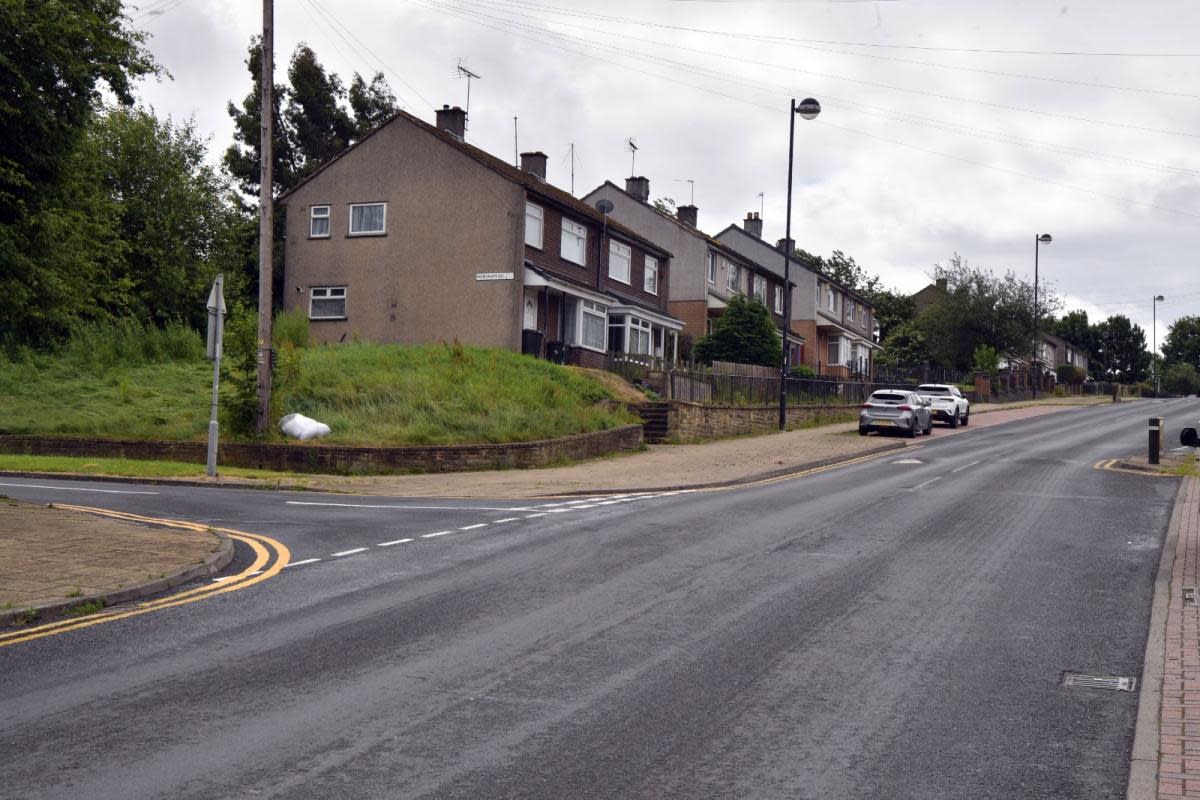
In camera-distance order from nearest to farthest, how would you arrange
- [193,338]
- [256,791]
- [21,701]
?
[256,791], [21,701], [193,338]

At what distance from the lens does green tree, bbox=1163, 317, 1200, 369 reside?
16273 cm

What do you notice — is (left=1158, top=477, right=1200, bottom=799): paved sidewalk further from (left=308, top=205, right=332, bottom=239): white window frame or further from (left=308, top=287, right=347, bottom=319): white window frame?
(left=308, top=205, right=332, bottom=239): white window frame

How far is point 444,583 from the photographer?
10.5 meters

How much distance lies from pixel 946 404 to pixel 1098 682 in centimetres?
3556

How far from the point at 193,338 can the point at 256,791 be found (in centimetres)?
3326

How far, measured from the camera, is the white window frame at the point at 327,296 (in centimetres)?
4028

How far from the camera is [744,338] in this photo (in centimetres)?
4544

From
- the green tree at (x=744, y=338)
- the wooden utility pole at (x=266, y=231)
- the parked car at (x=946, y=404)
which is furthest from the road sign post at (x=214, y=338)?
the parked car at (x=946, y=404)

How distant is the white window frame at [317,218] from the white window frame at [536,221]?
24.8 ft

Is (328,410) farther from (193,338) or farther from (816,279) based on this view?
(816,279)

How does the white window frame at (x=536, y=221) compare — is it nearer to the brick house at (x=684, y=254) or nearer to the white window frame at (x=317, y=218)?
the white window frame at (x=317, y=218)

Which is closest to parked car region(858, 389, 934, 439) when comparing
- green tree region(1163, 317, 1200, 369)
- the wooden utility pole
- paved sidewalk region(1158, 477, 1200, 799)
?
the wooden utility pole

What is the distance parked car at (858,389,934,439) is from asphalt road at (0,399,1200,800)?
2073 cm

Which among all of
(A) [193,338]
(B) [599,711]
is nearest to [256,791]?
(B) [599,711]
